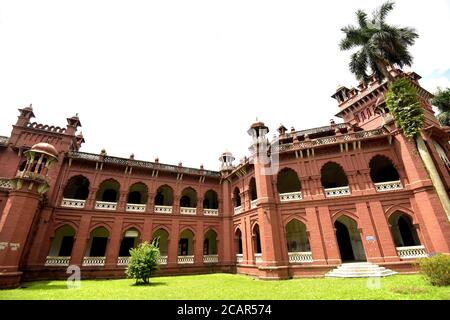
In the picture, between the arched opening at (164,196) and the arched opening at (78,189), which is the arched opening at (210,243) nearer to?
the arched opening at (164,196)

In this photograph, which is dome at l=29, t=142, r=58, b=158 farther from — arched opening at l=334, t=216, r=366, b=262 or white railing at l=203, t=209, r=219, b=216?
arched opening at l=334, t=216, r=366, b=262

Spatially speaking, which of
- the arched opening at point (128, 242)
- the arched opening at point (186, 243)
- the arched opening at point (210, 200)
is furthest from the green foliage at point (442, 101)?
the arched opening at point (128, 242)

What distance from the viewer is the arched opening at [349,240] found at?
56.7ft

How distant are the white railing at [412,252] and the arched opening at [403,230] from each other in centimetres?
399

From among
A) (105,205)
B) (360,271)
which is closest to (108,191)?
(105,205)

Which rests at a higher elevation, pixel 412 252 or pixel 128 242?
pixel 128 242

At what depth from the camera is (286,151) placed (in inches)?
702

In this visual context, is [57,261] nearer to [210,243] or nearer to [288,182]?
[210,243]

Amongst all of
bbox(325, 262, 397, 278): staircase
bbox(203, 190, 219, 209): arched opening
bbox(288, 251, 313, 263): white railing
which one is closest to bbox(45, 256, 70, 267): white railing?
bbox(203, 190, 219, 209): arched opening

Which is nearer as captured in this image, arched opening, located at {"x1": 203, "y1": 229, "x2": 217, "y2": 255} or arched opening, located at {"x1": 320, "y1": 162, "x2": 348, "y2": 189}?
arched opening, located at {"x1": 320, "y1": 162, "x2": 348, "y2": 189}

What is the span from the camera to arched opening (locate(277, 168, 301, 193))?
68.4ft

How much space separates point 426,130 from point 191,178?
20.0m

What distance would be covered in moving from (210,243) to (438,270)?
18374 mm

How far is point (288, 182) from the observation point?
835 inches
